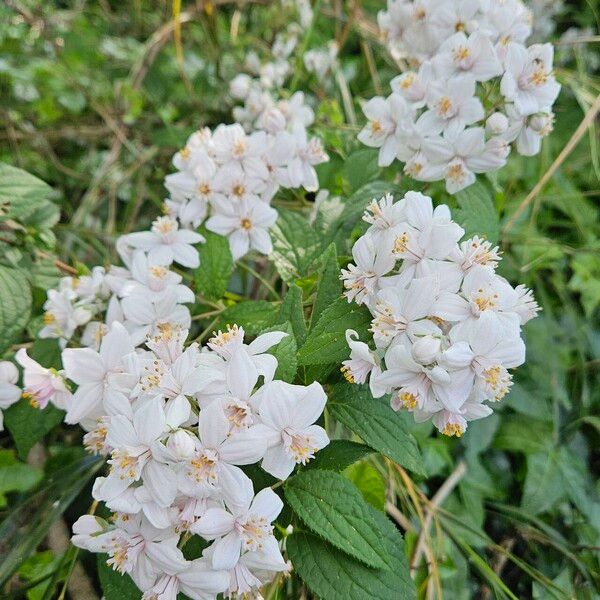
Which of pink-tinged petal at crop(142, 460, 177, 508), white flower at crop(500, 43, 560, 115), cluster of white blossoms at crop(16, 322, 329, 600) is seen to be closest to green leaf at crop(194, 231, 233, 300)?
cluster of white blossoms at crop(16, 322, 329, 600)

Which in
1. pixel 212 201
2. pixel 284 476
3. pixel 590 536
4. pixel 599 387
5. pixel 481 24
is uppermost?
pixel 481 24

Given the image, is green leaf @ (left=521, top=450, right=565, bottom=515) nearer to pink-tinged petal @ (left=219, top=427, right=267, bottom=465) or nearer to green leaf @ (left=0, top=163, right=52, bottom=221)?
pink-tinged petal @ (left=219, top=427, right=267, bottom=465)

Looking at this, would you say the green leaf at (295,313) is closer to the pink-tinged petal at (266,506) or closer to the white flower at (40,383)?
the pink-tinged petal at (266,506)

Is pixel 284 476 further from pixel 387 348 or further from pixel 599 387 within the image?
pixel 599 387

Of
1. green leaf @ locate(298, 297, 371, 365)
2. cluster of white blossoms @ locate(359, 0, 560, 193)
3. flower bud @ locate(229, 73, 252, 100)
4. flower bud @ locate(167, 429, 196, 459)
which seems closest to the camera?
flower bud @ locate(167, 429, 196, 459)

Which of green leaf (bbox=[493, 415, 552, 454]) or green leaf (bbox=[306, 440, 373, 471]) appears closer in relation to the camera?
green leaf (bbox=[306, 440, 373, 471])

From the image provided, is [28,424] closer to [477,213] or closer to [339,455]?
[339,455]

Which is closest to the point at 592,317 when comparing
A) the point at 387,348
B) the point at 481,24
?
the point at 481,24
